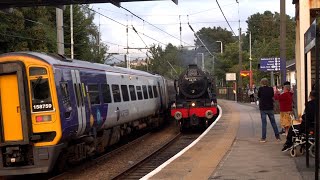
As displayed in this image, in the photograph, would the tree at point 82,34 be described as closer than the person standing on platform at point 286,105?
No

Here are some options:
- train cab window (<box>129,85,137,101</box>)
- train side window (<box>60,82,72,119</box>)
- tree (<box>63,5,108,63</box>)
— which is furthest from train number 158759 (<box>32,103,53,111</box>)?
tree (<box>63,5,108,63</box>)

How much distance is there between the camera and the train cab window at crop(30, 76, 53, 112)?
10.9 meters

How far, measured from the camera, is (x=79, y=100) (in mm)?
12422

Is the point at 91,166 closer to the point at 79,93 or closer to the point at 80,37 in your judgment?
the point at 79,93

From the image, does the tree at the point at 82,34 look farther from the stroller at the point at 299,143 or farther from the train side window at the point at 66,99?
the stroller at the point at 299,143

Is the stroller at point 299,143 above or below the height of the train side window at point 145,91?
below

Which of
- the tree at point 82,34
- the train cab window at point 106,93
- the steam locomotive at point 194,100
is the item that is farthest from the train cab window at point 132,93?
the tree at point 82,34

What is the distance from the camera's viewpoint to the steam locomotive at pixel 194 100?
22.4m

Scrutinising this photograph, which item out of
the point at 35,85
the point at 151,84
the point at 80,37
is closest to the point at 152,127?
the point at 151,84

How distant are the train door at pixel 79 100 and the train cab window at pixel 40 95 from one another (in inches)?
48.7

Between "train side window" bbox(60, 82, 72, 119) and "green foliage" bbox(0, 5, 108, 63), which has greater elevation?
"green foliage" bbox(0, 5, 108, 63)

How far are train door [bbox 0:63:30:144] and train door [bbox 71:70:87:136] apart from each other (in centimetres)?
161

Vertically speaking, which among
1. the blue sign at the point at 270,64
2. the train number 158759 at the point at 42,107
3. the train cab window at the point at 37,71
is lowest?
the train number 158759 at the point at 42,107

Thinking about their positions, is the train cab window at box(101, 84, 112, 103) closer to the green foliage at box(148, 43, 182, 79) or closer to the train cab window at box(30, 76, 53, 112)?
the train cab window at box(30, 76, 53, 112)
